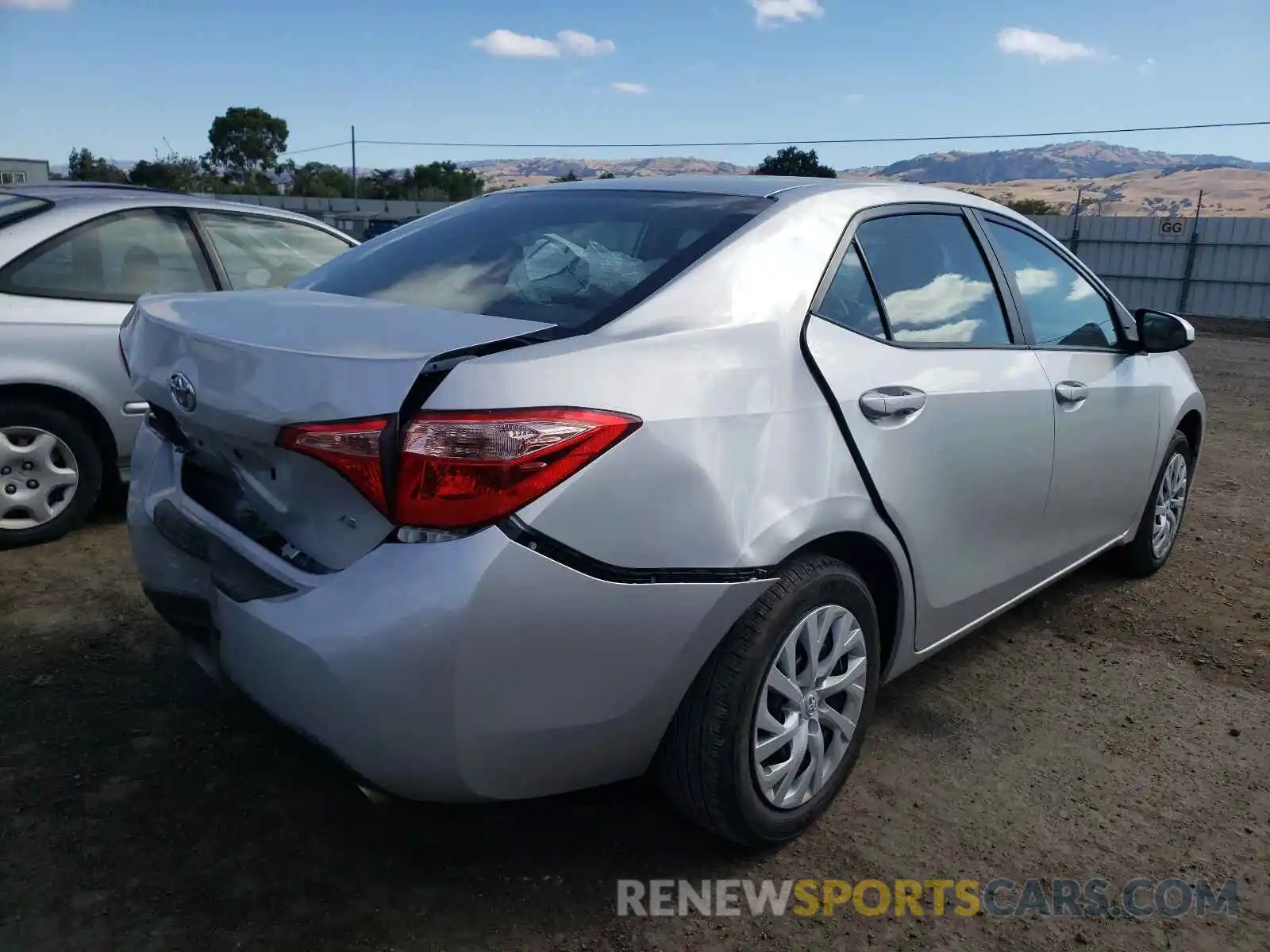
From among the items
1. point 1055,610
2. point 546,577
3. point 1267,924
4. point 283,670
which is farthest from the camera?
point 1055,610

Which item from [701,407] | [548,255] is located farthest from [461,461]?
[548,255]

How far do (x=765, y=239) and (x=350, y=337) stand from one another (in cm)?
Result: 100

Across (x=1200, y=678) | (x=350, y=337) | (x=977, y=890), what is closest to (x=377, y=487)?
(x=350, y=337)

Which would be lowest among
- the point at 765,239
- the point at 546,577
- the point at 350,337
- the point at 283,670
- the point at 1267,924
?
the point at 1267,924

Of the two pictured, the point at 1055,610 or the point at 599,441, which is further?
the point at 1055,610

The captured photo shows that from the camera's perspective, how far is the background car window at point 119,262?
13.8ft

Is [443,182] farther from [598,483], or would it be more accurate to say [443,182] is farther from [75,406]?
[598,483]

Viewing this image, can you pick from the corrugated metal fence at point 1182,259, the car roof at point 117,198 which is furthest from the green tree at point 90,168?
the car roof at point 117,198

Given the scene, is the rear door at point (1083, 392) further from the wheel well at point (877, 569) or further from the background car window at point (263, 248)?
the background car window at point (263, 248)

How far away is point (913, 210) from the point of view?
2.93m

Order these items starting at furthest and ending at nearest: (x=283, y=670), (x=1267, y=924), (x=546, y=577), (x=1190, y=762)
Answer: (x=1190, y=762)
(x=1267, y=924)
(x=283, y=670)
(x=546, y=577)

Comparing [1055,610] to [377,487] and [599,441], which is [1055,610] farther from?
[377,487]

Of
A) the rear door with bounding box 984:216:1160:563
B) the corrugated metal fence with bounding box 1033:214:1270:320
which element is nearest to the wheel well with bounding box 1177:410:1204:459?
the rear door with bounding box 984:216:1160:563

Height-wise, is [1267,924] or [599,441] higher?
[599,441]
